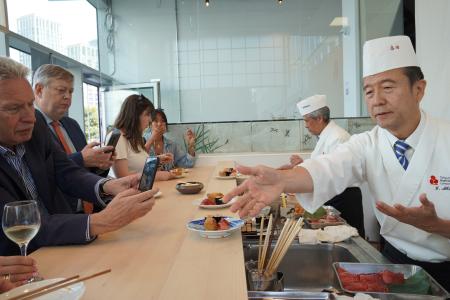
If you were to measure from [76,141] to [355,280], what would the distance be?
2.11 metres

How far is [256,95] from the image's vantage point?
4.82 meters

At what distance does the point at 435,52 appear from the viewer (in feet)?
10.9

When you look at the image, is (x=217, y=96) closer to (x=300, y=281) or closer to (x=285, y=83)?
(x=285, y=83)

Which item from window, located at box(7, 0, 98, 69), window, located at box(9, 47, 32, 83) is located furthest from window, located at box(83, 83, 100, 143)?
window, located at box(9, 47, 32, 83)

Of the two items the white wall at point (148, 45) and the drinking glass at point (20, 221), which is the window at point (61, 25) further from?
the drinking glass at point (20, 221)

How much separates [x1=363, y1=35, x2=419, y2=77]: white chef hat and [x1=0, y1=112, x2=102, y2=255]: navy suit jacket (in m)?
1.24

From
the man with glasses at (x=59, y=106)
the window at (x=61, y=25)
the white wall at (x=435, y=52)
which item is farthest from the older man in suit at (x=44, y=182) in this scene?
the white wall at (x=435, y=52)

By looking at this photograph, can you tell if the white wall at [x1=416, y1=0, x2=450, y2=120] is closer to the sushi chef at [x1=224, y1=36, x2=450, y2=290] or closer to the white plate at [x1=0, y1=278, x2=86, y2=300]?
the sushi chef at [x1=224, y1=36, x2=450, y2=290]

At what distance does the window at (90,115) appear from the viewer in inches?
204

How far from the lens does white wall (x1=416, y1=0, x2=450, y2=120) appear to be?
3186mm

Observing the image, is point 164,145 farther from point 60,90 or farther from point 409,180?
point 409,180

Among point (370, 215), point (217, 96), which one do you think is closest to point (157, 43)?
point (217, 96)

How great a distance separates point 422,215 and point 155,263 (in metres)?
0.89

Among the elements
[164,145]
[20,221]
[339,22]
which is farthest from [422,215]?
[339,22]
